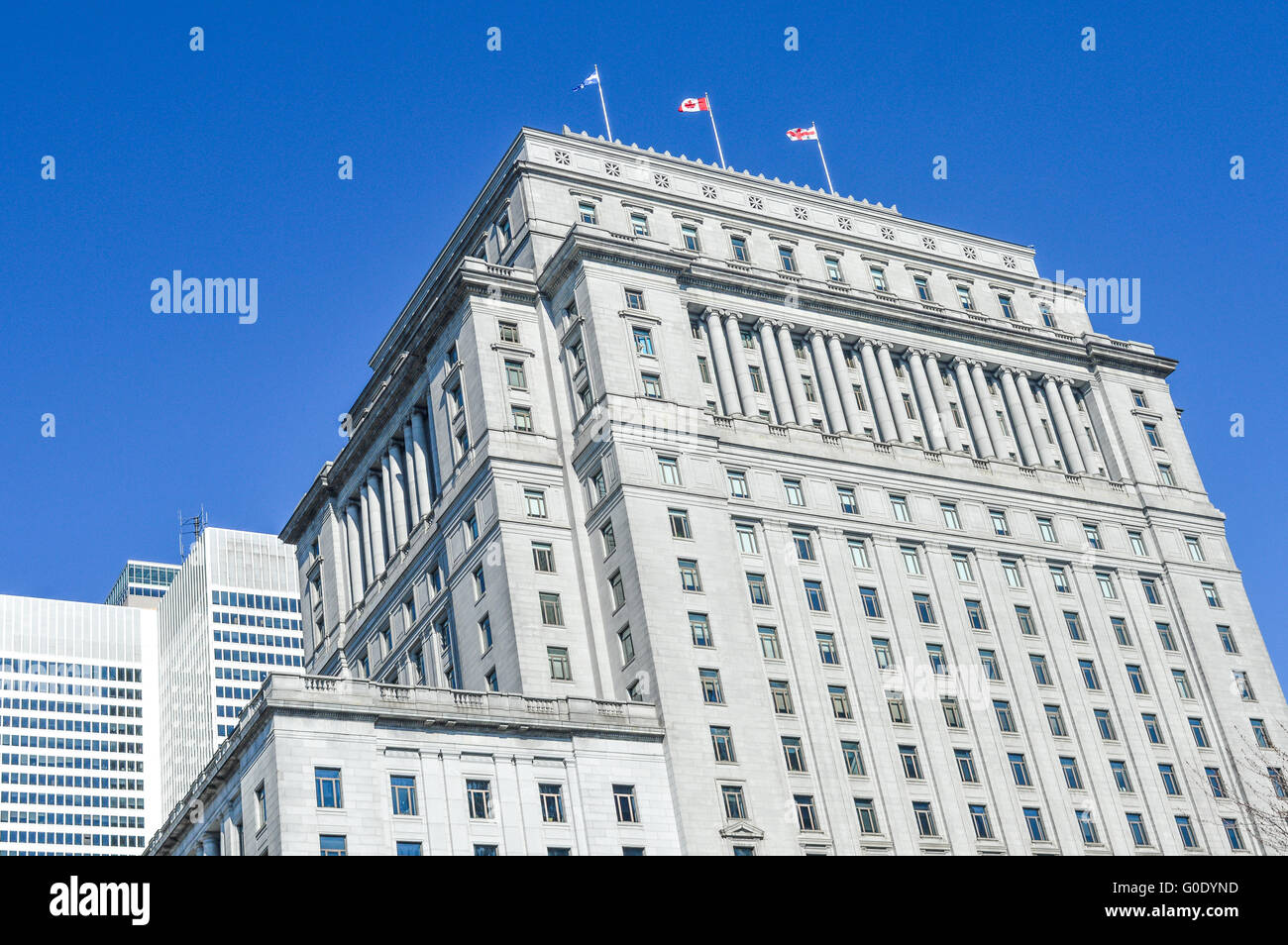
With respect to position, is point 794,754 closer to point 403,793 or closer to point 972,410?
point 403,793

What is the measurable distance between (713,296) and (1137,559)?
34.4 metres

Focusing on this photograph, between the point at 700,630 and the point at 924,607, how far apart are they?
18140mm

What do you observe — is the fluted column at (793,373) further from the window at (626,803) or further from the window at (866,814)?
the window at (626,803)

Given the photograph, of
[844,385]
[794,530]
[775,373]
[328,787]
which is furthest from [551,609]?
[844,385]

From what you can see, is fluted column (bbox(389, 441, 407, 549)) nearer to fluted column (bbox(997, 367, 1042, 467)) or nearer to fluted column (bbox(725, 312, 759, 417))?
fluted column (bbox(725, 312, 759, 417))

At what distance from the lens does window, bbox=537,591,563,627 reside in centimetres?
8712

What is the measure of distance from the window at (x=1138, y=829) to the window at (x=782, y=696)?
895 inches

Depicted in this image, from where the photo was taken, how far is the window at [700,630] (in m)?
83.8

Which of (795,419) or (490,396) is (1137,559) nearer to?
(795,419)

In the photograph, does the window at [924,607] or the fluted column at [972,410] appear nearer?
the window at [924,607]

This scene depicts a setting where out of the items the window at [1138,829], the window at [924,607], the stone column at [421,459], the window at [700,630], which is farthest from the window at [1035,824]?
the stone column at [421,459]

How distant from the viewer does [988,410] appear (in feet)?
364

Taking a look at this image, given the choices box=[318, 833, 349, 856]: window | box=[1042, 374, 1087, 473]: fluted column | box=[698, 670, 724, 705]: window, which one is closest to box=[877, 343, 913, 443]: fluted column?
box=[1042, 374, 1087, 473]: fluted column
